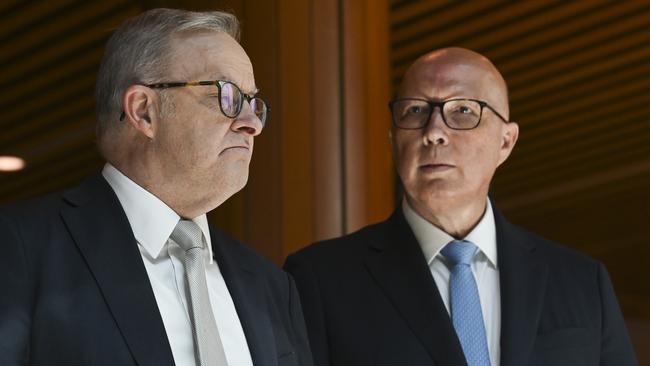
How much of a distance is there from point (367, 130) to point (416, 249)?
60.4 inches

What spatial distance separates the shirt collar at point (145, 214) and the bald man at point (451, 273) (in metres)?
0.59

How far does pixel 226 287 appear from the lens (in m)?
2.34

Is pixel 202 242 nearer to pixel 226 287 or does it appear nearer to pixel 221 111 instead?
pixel 226 287

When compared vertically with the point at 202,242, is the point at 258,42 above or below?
above

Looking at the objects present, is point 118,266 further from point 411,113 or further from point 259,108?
point 411,113

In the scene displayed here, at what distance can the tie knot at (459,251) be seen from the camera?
8.99ft

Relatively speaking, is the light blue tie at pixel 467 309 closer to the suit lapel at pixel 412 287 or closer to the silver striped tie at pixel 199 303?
the suit lapel at pixel 412 287

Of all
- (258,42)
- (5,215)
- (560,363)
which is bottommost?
(560,363)

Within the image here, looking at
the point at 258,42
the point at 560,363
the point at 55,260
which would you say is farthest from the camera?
the point at 258,42

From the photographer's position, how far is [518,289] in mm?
2715

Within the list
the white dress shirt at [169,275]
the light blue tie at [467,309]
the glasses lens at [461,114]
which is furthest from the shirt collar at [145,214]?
the glasses lens at [461,114]

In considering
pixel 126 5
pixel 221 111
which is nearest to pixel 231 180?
pixel 221 111

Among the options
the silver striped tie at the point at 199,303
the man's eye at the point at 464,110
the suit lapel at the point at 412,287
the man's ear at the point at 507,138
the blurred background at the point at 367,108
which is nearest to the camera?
the silver striped tie at the point at 199,303

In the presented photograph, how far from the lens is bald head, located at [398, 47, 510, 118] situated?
9.40 ft
